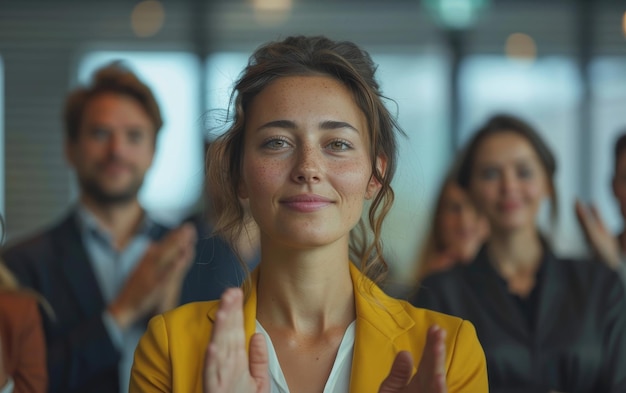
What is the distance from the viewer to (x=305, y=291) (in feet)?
5.93

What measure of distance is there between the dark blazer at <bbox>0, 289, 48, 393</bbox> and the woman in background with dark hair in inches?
39.2

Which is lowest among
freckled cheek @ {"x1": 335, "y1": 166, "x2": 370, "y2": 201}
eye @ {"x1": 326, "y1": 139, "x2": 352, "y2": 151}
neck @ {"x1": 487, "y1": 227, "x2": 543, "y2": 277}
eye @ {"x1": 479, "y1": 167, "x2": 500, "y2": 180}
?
neck @ {"x1": 487, "y1": 227, "x2": 543, "y2": 277}

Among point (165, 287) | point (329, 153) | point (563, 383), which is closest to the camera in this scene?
point (329, 153)

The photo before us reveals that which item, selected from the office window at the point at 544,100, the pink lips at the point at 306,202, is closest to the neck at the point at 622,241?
the pink lips at the point at 306,202

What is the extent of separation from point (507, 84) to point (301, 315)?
452cm

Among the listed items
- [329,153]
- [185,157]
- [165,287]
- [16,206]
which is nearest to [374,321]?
[329,153]

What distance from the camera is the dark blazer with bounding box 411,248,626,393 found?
257 cm

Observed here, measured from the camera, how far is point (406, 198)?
2.94m

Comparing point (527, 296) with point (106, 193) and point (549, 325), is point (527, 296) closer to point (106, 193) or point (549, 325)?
point (549, 325)

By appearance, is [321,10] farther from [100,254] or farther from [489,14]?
[100,254]

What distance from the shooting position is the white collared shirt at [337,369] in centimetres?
173

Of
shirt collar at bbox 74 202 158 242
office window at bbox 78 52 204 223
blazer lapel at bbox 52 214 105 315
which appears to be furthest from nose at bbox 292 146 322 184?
office window at bbox 78 52 204 223

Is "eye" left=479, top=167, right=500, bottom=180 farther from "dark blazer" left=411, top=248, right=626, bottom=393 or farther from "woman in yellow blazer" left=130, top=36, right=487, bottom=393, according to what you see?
"woman in yellow blazer" left=130, top=36, right=487, bottom=393

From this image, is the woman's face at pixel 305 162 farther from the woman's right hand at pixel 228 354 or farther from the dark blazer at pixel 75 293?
the dark blazer at pixel 75 293
